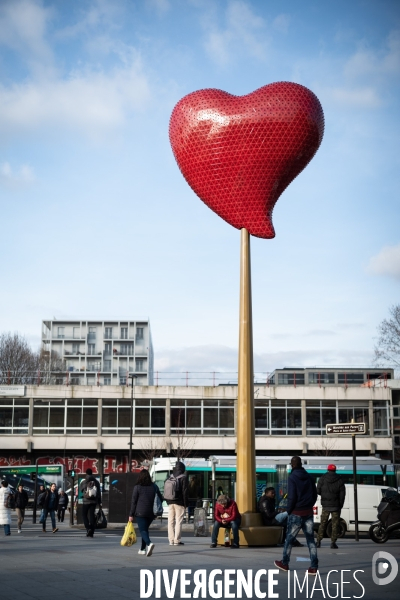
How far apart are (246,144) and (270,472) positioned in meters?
21.7

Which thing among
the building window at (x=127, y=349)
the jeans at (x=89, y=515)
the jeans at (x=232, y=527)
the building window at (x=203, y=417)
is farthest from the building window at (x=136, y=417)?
the building window at (x=127, y=349)

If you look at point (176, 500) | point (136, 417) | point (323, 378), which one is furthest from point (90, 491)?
point (323, 378)

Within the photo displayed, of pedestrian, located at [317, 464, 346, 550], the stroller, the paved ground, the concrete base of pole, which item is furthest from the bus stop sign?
the concrete base of pole

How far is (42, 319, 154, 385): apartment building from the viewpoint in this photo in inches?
4660

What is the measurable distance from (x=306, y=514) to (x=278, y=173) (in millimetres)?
7632

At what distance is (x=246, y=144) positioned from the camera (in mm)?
15555

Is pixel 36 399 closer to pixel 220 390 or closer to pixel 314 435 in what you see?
pixel 220 390

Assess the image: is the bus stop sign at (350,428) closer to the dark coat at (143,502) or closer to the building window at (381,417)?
the dark coat at (143,502)

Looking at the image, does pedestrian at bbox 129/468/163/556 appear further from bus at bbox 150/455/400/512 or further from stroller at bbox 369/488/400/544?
bus at bbox 150/455/400/512

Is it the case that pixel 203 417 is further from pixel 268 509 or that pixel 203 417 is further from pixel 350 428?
pixel 268 509

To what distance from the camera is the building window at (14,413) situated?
54.8 meters

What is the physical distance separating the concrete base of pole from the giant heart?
5.71 meters

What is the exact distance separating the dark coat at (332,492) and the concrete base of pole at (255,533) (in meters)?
1.07

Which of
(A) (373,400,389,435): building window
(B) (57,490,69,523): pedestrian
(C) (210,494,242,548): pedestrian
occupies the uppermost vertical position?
(A) (373,400,389,435): building window
